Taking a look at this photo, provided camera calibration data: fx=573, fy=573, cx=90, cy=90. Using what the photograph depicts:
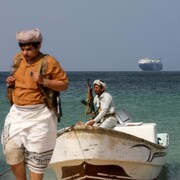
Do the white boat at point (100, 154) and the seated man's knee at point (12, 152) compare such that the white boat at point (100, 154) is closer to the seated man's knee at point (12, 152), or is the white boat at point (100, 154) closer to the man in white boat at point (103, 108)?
the man in white boat at point (103, 108)

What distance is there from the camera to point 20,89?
4.50 metres

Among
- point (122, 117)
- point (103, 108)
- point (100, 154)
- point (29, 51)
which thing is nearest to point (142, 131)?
point (103, 108)

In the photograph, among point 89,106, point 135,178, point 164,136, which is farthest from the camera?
point 164,136

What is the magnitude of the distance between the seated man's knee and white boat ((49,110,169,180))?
3440 mm

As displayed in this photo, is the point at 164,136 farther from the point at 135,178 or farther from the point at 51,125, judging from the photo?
the point at 51,125

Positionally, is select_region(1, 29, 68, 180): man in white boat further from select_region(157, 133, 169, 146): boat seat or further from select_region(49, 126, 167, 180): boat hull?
select_region(157, 133, 169, 146): boat seat

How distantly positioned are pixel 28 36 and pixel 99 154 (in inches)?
157

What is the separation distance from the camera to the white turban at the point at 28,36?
14.4ft

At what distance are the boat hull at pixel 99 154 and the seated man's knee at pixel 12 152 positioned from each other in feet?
11.3

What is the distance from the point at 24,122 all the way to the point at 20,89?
0.86 ft

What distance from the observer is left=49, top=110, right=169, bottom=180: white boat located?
26.3ft

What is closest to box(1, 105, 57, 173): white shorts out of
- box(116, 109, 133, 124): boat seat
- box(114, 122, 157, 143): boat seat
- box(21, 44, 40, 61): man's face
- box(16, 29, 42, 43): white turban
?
box(21, 44, 40, 61): man's face

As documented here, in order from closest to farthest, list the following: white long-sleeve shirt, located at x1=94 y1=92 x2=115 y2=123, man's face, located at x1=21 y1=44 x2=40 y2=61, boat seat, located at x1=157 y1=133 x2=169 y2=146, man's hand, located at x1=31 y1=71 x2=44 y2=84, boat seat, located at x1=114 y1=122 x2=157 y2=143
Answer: man's hand, located at x1=31 y1=71 x2=44 y2=84
man's face, located at x1=21 y1=44 x2=40 y2=61
white long-sleeve shirt, located at x1=94 y1=92 x2=115 y2=123
boat seat, located at x1=114 y1=122 x2=157 y2=143
boat seat, located at x1=157 y1=133 x2=169 y2=146

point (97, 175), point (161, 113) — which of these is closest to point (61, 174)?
point (97, 175)
